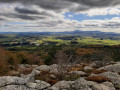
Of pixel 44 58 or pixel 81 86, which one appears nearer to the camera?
pixel 81 86

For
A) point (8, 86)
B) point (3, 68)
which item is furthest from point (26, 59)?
point (8, 86)

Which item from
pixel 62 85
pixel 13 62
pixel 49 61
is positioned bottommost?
pixel 49 61

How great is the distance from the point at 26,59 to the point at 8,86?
164 feet

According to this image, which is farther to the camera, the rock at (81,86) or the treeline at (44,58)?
the treeline at (44,58)

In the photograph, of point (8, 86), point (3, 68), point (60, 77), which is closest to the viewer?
point (8, 86)

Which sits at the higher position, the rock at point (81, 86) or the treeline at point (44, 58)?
the rock at point (81, 86)

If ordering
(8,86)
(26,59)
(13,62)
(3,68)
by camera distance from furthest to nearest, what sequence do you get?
(26,59) → (13,62) → (3,68) → (8,86)

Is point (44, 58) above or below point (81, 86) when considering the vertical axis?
below

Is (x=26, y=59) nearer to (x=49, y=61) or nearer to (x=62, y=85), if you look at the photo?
(x=49, y=61)

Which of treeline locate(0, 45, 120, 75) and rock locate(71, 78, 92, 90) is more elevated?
rock locate(71, 78, 92, 90)

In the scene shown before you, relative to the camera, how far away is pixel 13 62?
43750 mm

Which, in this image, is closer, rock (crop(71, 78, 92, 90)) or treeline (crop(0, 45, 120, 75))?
rock (crop(71, 78, 92, 90))

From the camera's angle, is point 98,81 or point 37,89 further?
point 98,81

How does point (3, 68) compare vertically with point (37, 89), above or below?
below
